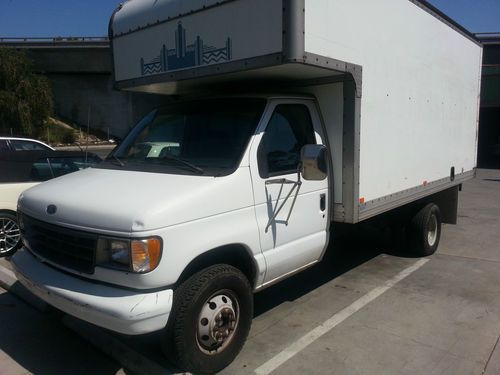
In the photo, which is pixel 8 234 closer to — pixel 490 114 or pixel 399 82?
pixel 399 82

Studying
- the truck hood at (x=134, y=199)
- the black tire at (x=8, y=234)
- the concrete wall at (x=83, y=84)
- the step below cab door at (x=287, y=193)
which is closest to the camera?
the truck hood at (x=134, y=199)

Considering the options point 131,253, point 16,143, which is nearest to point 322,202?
point 131,253

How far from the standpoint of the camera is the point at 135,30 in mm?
4570

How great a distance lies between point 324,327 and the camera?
13.8ft

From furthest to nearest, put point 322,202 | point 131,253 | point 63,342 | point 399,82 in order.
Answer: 1. point 399,82
2. point 322,202
3. point 63,342
4. point 131,253

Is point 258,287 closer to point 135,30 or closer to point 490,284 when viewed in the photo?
point 135,30

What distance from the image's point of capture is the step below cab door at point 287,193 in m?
3.69

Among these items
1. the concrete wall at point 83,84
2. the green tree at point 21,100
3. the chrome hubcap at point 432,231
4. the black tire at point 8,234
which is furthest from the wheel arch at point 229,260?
the concrete wall at point 83,84

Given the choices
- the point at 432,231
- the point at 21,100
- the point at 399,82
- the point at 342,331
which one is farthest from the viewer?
the point at 21,100

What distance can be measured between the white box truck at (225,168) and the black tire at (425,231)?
1.03 metres

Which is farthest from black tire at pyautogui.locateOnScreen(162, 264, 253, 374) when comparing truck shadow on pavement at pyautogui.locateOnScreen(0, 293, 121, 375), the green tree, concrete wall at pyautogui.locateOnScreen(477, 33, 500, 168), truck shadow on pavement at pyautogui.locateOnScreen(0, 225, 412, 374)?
the green tree

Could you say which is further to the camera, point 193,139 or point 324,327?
point 324,327

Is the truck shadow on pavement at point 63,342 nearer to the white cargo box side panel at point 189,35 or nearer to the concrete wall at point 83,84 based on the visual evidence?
the white cargo box side panel at point 189,35

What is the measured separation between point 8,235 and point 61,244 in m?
3.76
